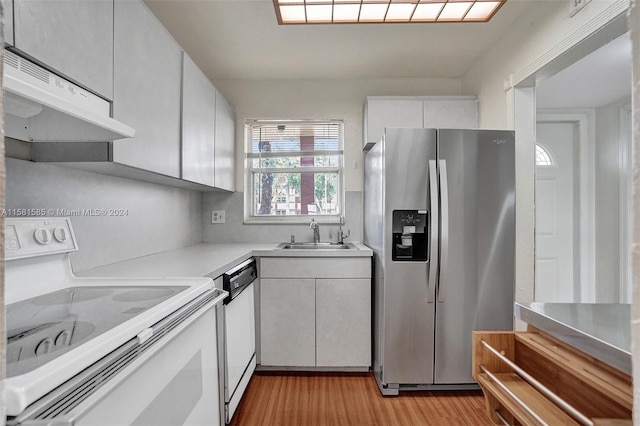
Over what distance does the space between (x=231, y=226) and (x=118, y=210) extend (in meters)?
1.23

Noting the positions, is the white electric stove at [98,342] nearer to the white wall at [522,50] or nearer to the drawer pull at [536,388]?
the drawer pull at [536,388]

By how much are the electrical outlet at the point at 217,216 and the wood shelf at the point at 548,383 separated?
2399 millimetres

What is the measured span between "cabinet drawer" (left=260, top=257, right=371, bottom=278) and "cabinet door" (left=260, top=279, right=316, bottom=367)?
6 centimetres

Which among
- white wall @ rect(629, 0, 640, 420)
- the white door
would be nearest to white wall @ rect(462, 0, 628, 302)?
the white door

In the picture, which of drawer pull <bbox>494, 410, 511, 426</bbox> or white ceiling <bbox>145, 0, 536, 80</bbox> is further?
white ceiling <bbox>145, 0, 536, 80</bbox>

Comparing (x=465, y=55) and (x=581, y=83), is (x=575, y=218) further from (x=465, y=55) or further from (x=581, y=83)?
(x=465, y=55)

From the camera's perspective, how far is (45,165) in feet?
4.18

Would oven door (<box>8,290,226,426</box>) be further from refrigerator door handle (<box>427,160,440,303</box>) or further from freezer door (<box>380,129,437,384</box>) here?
refrigerator door handle (<box>427,160,440,303</box>)

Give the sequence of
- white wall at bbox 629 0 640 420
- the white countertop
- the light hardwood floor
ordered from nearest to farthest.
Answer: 1. white wall at bbox 629 0 640 420
2. the white countertop
3. the light hardwood floor

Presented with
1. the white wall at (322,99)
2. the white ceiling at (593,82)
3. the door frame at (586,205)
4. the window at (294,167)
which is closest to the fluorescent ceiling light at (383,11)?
the white ceiling at (593,82)

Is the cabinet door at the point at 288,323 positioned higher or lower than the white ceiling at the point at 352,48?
lower

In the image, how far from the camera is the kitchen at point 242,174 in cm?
142

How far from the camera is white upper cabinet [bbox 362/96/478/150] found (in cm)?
257

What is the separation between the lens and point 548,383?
33.1 inches
